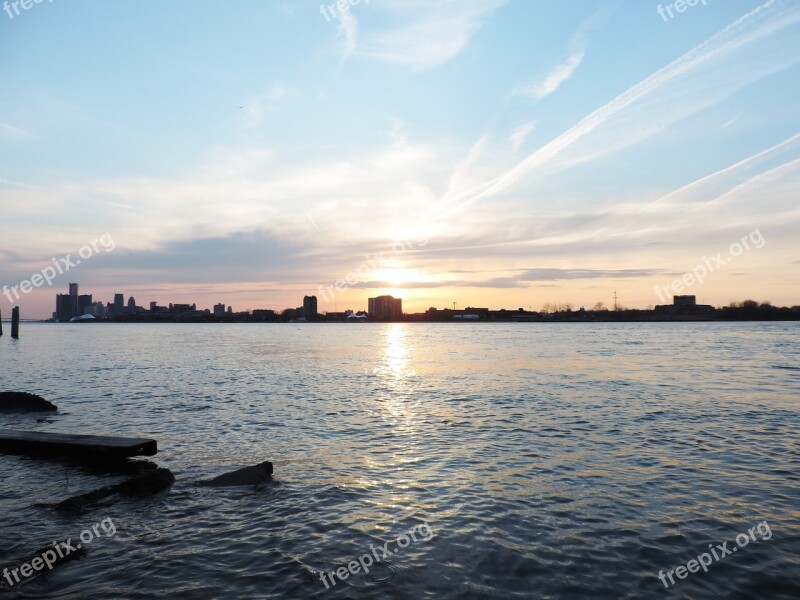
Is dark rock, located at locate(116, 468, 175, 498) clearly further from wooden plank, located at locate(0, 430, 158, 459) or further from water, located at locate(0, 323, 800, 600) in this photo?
wooden plank, located at locate(0, 430, 158, 459)

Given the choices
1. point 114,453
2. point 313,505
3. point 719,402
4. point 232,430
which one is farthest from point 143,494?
point 719,402

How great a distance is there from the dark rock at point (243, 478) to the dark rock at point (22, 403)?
19.3m

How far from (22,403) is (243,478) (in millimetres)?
21101

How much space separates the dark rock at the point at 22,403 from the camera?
94.6 feet

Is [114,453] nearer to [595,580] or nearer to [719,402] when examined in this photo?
[595,580]

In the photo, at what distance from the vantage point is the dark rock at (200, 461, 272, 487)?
51.4ft

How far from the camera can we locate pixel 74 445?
18.2 metres

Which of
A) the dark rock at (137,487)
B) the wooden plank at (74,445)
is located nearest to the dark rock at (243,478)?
the dark rock at (137,487)

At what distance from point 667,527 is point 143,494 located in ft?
45.8

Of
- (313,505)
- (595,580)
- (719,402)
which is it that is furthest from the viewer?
(719,402)

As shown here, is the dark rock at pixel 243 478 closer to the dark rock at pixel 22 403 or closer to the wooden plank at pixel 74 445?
the wooden plank at pixel 74 445

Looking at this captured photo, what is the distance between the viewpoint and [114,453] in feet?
58.3

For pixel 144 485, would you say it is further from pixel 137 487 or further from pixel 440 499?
pixel 440 499

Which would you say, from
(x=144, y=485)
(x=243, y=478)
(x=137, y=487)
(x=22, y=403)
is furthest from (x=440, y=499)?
(x=22, y=403)
